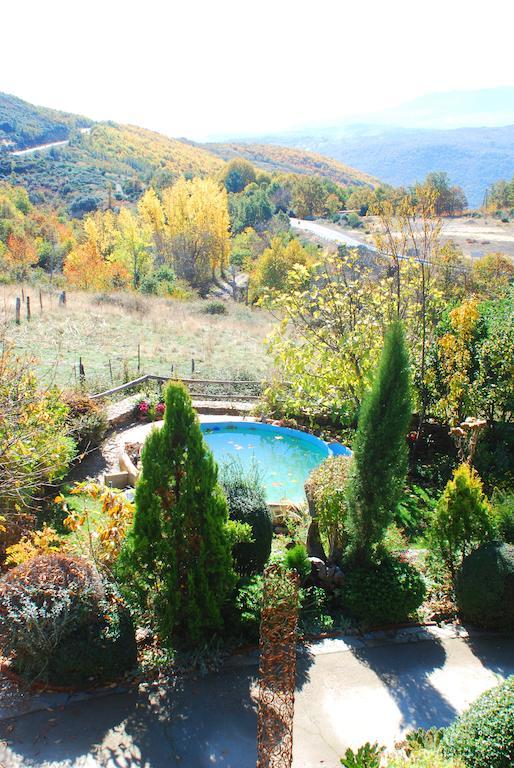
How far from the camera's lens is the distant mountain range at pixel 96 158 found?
238 feet

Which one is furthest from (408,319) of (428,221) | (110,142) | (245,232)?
(110,142)

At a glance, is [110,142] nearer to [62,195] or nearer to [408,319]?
[62,195]

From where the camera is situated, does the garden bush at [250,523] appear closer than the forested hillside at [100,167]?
Yes

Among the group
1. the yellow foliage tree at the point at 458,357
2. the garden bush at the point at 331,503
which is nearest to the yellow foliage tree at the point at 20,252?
the yellow foliage tree at the point at 458,357

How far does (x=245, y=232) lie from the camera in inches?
2168

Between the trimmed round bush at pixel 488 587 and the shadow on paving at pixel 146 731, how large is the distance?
8.48ft

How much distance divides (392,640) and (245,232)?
51767 millimetres

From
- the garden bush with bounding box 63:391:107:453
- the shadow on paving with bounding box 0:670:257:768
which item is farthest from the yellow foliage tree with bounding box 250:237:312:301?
the shadow on paving with bounding box 0:670:257:768

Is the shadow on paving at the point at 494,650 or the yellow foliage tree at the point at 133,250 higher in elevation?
the yellow foliage tree at the point at 133,250

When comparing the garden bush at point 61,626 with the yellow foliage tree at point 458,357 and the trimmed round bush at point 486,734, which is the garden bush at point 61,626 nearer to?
the trimmed round bush at point 486,734

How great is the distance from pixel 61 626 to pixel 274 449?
773 cm

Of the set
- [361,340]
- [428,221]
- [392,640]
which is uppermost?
[428,221]

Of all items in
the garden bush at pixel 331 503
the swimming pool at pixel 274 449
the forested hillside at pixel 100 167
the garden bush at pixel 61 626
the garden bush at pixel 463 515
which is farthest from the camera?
the forested hillside at pixel 100 167

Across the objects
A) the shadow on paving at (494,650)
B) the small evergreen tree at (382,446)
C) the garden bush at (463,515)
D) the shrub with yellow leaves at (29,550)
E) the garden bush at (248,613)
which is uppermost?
the small evergreen tree at (382,446)
